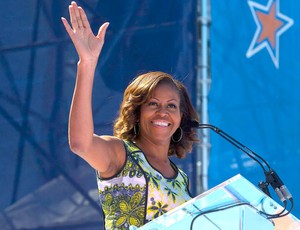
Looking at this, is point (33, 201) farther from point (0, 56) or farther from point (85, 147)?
point (85, 147)

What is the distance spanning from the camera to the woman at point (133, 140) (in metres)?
2.20

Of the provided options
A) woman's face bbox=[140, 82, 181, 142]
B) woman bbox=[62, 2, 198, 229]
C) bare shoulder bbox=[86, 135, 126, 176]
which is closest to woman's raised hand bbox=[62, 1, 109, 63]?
woman bbox=[62, 2, 198, 229]

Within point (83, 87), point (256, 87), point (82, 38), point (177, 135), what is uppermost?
point (82, 38)

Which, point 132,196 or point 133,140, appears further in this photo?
point 133,140

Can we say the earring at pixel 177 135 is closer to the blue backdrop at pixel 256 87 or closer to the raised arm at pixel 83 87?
the raised arm at pixel 83 87

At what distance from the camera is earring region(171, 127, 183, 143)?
9.21ft

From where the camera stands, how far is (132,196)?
2.38 meters

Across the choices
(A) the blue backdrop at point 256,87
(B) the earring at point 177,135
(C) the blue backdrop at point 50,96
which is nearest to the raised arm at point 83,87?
(B) the earring at point 177,135

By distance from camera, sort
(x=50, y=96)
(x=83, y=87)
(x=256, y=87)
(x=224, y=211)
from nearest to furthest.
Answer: (x=224, y=211), (x=83, y=87), (x=50, y=96), (x=256, y=87)

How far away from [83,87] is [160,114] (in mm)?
440

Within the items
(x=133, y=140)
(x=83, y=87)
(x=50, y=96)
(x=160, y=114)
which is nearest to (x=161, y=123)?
(x=160, y=114)

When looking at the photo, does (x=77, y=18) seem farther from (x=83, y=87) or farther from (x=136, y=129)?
(x=136, y=129)

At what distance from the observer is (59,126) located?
3.91 m

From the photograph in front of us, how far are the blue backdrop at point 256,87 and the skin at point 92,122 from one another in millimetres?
1880
